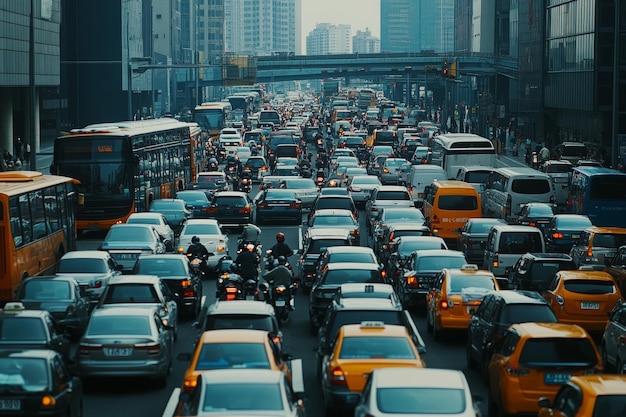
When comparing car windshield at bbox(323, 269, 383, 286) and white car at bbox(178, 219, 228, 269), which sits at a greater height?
car windshield at bbox(323, 269, 383, 286)

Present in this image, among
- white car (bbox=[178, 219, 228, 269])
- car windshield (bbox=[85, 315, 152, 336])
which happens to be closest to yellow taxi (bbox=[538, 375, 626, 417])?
car windshield (bbox=[85, 315, 152, 336])

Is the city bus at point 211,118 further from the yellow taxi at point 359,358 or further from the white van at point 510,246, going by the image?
the yellow taxi at point 359,358

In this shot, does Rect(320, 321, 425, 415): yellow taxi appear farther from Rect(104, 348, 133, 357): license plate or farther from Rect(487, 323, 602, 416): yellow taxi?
Rect(104, 348, 133, 357): license plate

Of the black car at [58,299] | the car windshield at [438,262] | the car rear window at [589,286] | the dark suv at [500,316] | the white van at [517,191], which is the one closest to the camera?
the dark suv at [500,316]

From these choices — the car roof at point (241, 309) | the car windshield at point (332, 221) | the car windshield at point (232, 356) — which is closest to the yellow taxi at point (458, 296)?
the car roof at point (241, 309)

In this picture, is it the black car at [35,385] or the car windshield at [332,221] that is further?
the car windshield at [332,221]

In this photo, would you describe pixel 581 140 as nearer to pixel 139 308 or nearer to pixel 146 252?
pixel 146 252

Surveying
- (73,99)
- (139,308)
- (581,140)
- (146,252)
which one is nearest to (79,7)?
(73,99)
